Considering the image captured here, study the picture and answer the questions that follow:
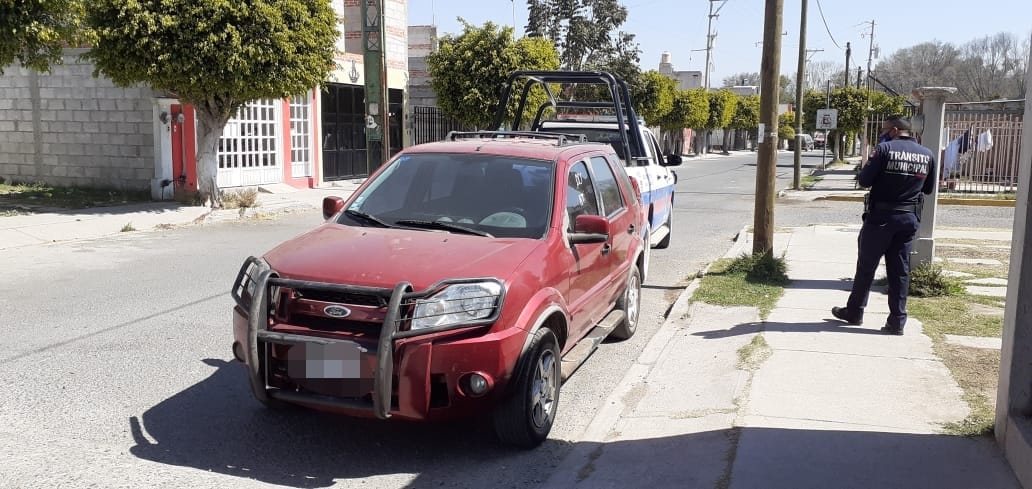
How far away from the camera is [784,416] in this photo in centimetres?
514

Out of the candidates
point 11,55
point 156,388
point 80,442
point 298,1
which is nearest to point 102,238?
point 11,55

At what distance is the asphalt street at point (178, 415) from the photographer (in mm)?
4453

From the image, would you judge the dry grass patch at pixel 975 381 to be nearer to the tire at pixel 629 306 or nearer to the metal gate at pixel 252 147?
the tire at pixel 629 306

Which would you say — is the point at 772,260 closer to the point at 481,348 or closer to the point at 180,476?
the point at 481,348

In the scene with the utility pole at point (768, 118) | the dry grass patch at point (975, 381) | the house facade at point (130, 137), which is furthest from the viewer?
the house facade at point (130, 137)

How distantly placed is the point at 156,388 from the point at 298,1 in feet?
39.9

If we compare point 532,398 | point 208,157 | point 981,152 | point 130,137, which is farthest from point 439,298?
point 981,152

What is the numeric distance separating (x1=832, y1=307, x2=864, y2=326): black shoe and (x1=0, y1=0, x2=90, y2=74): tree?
481 inches

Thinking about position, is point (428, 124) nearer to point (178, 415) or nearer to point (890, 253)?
point (890, 253)

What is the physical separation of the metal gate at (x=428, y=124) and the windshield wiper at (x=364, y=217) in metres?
24.1

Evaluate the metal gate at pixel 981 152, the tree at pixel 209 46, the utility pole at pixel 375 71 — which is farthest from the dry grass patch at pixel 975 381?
the metal gate at pixel 981 152

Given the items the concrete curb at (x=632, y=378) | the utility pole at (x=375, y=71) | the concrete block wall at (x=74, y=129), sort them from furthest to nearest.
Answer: the utility pole at (x=375, y=71) < the concrete block wall at (x=74, y=129) < the concrete curb at (x=632, y=378)

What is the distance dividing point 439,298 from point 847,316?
4517 millimetres

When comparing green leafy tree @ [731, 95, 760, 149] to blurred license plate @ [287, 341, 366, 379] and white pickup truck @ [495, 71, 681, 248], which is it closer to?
white pickup truck @ [495, 71, 681, 248]
